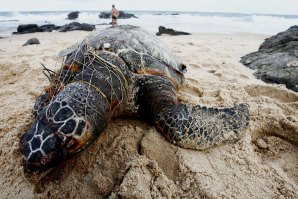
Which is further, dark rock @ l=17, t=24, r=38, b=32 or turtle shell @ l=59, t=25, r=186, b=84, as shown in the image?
dark rock @ l=17, t=24, r=38, b=32

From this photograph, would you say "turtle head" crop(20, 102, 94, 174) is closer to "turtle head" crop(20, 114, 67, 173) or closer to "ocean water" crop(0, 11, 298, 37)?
"turtle head" crop(20, 114, 67, 173)

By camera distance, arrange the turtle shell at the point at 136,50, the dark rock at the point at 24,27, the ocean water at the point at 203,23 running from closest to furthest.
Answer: the turtle shell at the point at 136,50 < the dark rock at the point at 24,27 < the ocean water at the point at 203,23

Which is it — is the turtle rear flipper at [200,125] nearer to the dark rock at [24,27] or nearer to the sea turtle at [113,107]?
the sea turtle at [113,107]

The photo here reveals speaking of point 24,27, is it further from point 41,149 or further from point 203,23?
point 41,149

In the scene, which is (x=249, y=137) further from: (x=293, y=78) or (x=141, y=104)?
(x=293, y=78)

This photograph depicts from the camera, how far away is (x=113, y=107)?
205 centimetres

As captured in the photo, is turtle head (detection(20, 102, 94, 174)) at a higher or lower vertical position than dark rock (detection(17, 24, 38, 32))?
higher

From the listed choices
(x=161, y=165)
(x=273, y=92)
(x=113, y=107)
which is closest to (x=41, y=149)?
(x=113, y=107)

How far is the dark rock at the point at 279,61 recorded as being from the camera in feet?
11.7

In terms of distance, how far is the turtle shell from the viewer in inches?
96.3

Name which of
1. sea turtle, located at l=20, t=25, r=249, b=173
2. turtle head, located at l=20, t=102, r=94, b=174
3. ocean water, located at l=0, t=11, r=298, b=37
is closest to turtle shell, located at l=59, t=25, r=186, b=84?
sea turtle, located at l=20, t=25, r=249, b=173

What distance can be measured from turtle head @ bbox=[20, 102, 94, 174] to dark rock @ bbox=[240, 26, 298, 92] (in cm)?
282

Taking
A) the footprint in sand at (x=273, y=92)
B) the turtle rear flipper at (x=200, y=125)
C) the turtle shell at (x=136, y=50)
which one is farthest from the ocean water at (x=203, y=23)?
the turtle rear flipper at (x=200, y=125)

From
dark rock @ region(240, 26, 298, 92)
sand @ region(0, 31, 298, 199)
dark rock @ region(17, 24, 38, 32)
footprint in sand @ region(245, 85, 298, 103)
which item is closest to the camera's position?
sand @ region(0, 31, 298, 199)
